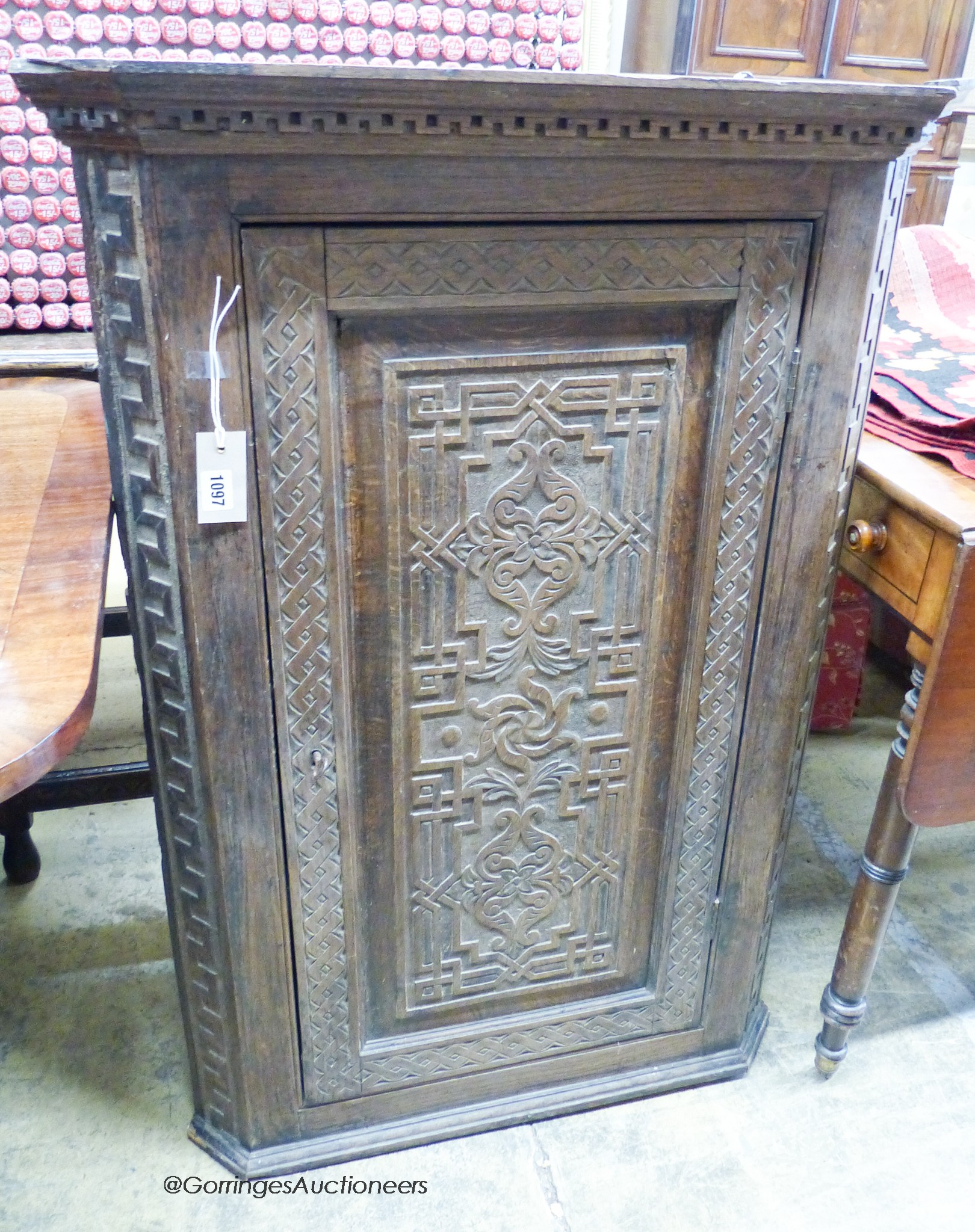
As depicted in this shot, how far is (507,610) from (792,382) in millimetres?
392

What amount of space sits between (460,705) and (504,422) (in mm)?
329

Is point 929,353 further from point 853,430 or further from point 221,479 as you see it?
point 221,479

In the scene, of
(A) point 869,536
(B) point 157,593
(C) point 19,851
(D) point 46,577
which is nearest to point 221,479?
(B) point 157,593

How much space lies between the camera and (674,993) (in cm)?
142

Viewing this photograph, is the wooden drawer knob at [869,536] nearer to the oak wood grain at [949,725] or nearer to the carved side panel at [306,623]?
the oak wood grain at [949,725]

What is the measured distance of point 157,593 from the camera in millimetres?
1050

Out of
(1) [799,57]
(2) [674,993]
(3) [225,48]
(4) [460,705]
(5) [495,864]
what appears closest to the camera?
(4) [460,705]

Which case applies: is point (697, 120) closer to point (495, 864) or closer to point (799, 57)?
point (495, 864)

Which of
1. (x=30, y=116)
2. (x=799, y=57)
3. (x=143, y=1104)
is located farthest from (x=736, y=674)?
(x=799, y=57)

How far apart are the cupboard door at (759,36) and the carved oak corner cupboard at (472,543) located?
2029mm

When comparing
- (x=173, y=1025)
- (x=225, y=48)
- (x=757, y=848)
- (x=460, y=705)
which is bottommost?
(x=173, y=1025)

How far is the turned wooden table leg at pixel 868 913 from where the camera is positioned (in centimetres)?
137

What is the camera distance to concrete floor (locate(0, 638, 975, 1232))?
4.30ft

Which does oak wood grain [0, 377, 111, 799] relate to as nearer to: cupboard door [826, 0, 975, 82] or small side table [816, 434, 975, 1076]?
small side table [816, 434, 975, 1076]
